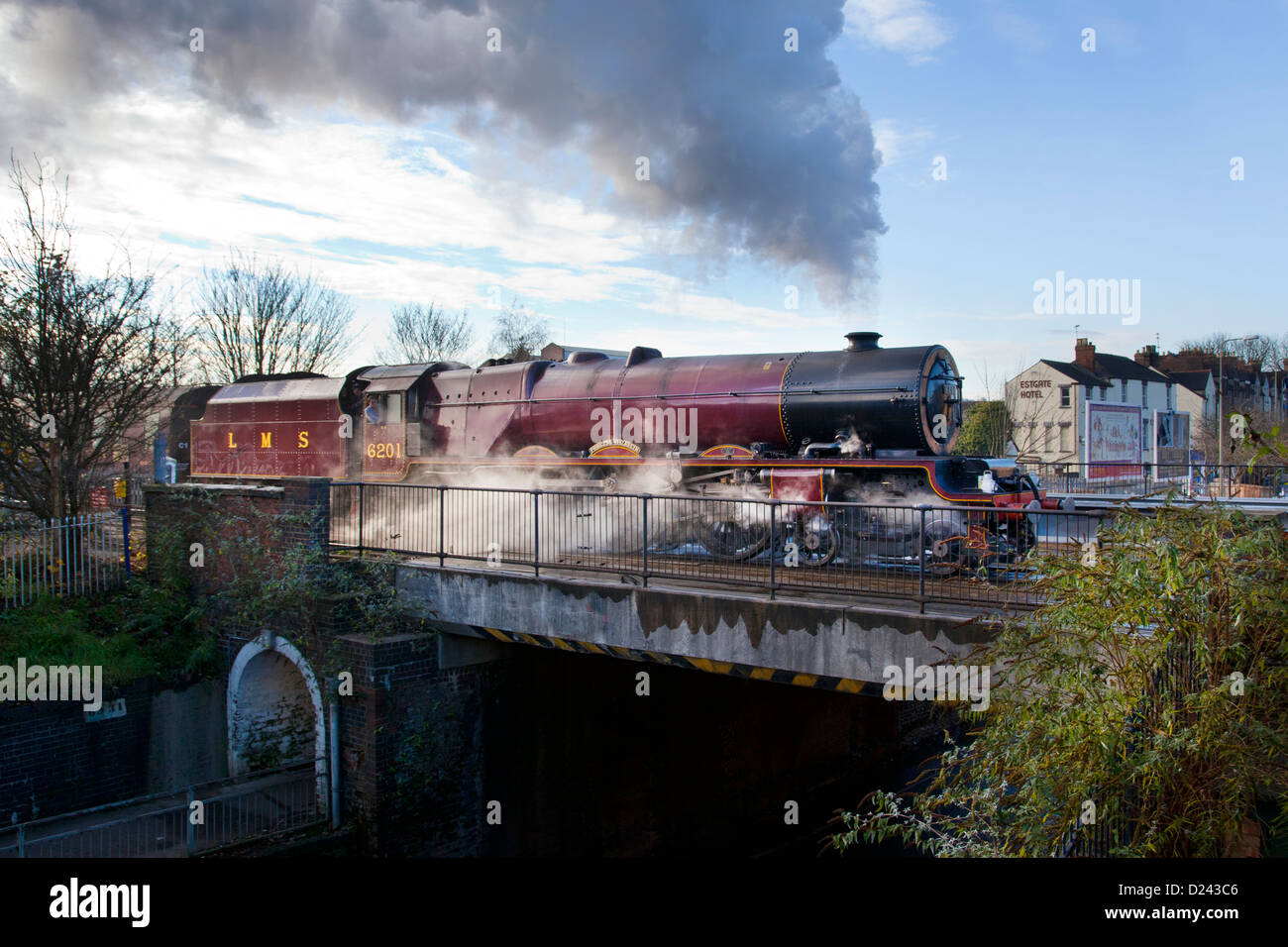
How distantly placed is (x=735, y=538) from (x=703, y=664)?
2973 millimetres

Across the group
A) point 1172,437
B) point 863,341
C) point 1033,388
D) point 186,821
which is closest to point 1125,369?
point 1033,388

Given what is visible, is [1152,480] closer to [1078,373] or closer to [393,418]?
[393,418]

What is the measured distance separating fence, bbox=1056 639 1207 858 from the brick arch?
35.4 feet

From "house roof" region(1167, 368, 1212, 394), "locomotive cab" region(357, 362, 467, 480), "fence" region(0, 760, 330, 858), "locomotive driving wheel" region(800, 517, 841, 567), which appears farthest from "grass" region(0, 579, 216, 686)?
"house roof" region(1167, 368, 1212, 394)

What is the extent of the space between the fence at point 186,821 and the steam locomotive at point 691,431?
6.11 metres

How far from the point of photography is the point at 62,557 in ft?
48.5

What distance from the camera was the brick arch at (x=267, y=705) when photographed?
43.0 ft

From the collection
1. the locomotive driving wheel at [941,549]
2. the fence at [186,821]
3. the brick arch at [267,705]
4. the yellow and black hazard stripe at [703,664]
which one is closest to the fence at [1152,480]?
the locomotive driving wheel at [941,549]

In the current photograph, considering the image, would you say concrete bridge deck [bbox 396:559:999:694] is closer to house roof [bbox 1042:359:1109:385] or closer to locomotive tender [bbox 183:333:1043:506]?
locomotive tender [bbox 183:333:1043:506]

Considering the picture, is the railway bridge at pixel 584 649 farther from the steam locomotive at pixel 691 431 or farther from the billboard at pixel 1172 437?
the billboard at pixel 1172 437

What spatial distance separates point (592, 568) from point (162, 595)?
849cm

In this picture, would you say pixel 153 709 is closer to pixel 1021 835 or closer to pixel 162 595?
pixel 162 595

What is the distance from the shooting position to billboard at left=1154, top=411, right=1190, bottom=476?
28.0 meters

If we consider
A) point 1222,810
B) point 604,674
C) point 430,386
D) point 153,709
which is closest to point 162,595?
point 153,709
